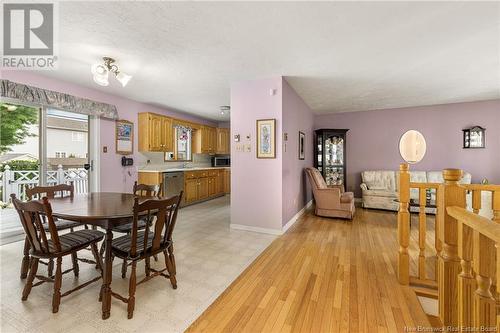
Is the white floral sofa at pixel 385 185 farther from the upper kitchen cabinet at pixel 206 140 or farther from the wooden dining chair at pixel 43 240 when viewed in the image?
the wooden dining chair at pixel 43 240

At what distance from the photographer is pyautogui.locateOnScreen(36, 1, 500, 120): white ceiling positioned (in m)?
1.98

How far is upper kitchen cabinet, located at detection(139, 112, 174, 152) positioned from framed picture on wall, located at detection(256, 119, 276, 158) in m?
2.76

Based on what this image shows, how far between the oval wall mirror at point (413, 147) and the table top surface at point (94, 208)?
5.62 m

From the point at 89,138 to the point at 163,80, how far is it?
191cm

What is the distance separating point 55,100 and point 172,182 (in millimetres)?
2506

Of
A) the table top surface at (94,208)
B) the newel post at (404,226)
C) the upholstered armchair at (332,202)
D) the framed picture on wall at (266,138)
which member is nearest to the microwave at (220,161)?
the upholstered armchair at (332,202)

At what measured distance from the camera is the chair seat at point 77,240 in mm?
1831

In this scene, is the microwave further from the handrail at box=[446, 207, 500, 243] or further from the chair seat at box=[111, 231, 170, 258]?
the handrail at box=[446, 207, 500, 243]

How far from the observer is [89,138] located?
424 cm

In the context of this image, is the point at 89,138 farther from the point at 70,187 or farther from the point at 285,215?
the point at 285,215

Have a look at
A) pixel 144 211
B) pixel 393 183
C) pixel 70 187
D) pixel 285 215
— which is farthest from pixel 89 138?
pixel 393 183

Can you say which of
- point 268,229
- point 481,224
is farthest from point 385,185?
point 481,224

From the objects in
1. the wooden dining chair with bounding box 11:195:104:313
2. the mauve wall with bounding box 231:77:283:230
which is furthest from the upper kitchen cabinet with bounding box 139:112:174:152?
the wooden dining chair with bounding box 11:195:104:313

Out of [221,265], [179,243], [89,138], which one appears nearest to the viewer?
[221,265]
